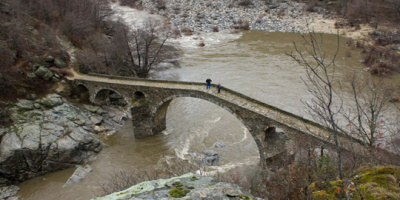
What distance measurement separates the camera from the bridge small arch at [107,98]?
976 inches

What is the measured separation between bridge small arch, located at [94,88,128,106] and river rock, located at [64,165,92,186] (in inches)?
276

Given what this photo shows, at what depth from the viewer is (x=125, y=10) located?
55625 millimetres

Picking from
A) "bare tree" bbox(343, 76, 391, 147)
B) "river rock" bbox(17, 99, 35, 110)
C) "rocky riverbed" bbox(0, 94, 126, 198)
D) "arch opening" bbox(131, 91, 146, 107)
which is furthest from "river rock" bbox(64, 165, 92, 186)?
"bare tree" bbox(343, 76, 391, 147)

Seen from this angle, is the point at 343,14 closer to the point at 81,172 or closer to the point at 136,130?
the point at 136,130

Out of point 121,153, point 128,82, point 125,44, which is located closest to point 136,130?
point 121,153

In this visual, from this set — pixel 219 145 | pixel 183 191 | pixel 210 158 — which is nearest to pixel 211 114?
pixel 219 145

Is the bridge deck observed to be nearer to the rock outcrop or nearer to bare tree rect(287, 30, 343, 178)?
bare tree rect(287, 30, 343, 178)

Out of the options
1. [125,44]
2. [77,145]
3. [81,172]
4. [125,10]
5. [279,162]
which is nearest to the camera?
[279,162]

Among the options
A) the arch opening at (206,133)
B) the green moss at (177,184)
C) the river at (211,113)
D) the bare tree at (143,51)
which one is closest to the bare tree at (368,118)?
the river at (211,113)

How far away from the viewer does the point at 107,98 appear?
26.4m

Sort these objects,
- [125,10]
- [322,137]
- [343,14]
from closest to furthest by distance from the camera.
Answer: [322,137] → [343,14] → [125,10]

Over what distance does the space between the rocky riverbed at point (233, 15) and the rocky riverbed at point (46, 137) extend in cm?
2691

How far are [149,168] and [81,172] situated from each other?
4.71 m

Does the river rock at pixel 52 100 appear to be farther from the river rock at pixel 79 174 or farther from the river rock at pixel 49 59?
the river rock at pixel 79 174
